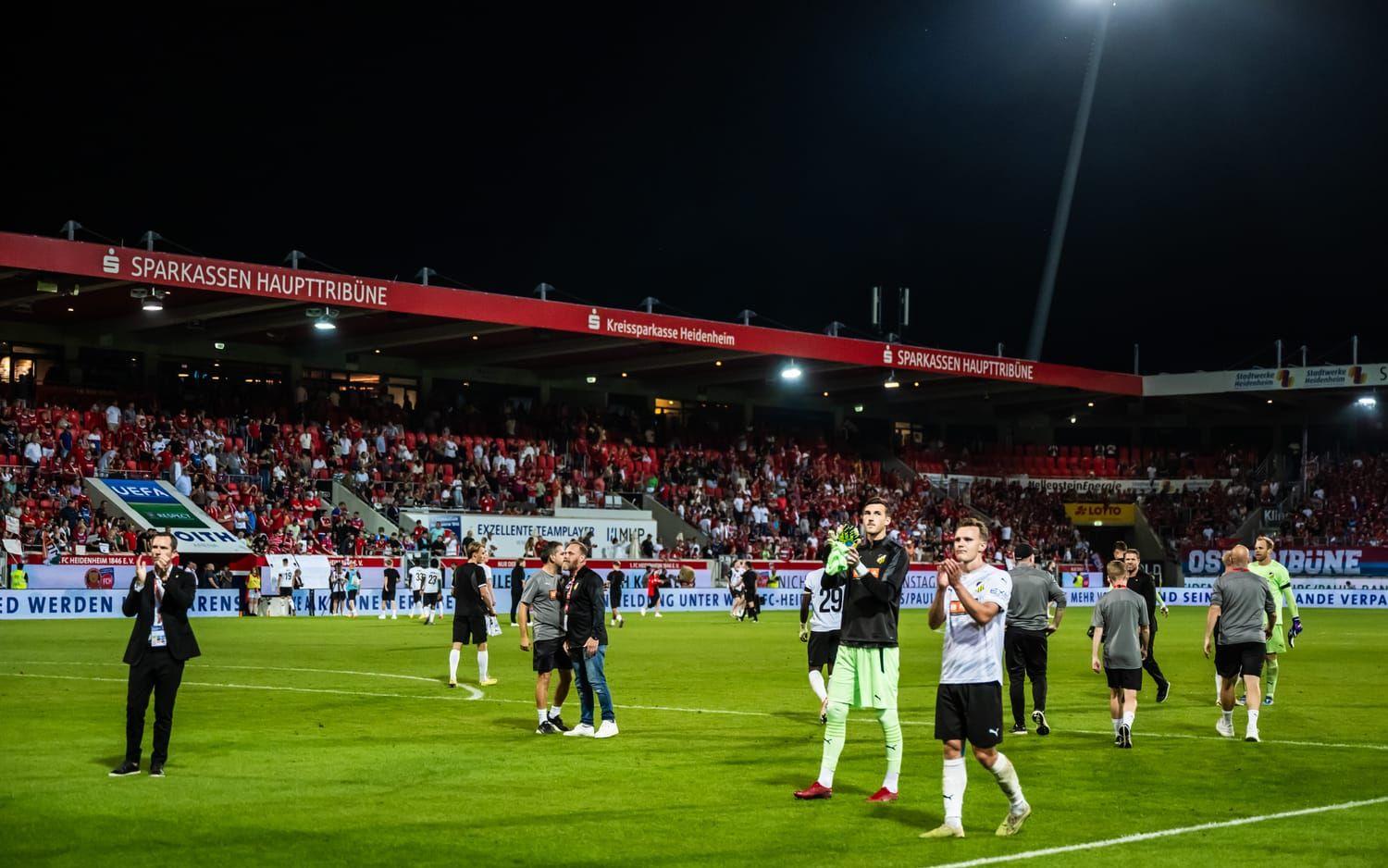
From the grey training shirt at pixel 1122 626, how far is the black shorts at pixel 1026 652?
0.66m

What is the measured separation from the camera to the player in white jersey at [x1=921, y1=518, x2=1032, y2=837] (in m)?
9.70

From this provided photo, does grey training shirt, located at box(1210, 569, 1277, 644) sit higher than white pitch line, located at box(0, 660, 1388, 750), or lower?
higher

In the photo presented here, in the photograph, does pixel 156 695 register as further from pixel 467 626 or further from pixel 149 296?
pixel 149 296

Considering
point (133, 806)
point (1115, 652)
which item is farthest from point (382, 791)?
point (1115, 652)

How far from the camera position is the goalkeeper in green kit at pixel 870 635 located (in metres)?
10.9

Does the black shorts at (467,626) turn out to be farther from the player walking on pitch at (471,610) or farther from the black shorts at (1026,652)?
the black shorts at (1026,652)

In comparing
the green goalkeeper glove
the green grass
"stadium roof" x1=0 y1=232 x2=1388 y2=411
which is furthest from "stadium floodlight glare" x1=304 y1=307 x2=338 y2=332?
the green goalkeeper glove

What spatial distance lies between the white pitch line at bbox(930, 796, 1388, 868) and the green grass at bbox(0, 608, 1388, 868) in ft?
0.41

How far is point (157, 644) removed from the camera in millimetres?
12016

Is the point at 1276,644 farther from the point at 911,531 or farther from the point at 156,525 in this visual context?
the point at 911,531

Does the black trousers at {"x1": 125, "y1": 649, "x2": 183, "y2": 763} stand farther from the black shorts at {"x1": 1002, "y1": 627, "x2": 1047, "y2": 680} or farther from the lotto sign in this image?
the lotto sign

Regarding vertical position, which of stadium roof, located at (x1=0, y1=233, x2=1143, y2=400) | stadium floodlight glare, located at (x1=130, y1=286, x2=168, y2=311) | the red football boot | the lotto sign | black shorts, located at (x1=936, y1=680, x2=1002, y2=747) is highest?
stadium roof, located at (x1=0, y1=233, x2=1143, y2=400)

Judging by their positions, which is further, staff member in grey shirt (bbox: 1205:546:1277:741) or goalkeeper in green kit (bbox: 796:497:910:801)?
staff member in grey shirt (bbox: 1205:546:1277:741)

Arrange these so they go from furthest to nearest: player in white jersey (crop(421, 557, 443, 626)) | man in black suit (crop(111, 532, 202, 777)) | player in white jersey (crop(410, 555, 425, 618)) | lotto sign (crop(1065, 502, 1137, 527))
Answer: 1. lotto sign (crop(1065, 502, 1137, 527))
2. player in white jersey (crop(410, 555, 425, 618))
3. player in white jersey (crop(421, 557, 443, 626))
4. man in black suit (crop(111, 532, 202, 777))
